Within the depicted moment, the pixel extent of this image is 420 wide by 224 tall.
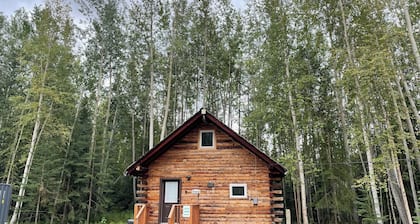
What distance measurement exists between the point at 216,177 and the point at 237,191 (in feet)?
2.49

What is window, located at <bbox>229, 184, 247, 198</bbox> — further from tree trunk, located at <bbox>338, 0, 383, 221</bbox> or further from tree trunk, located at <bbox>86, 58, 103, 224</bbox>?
tree trunk, located at <bbox>86, 58, 103, 224</bbox>

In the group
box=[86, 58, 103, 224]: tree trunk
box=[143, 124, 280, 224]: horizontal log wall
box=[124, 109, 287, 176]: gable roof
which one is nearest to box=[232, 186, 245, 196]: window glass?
box=[143, 124, 280, 224]: horizontal log wall

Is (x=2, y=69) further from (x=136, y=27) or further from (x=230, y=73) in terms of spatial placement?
(x=230, y=73)

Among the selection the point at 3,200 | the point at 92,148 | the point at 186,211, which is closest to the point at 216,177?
the point at 186,211

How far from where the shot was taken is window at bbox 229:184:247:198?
862 cm

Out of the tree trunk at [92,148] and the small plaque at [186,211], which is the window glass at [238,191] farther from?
the tree trunk at [92,148]

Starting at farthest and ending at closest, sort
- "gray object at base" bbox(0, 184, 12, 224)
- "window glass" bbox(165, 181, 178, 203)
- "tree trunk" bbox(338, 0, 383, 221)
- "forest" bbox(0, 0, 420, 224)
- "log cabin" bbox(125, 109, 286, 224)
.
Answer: "forest" bbox(0, 0, 420, 224) → "tree trunk" bbox(338, 0, 383, 221) → "window glass" bbox(165, 181, 178, 203) → "log cabin" bbox(125, 109, 286, 224) → "gray object at base" bbox(0, 184, 12, 224)

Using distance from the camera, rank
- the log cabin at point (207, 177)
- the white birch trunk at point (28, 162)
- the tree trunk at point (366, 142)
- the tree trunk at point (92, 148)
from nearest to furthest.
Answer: the log cabin at point (207, 177), the tree trunk at point (366, 142), the white birch trunk at point (28, 162), the tree trunk at point (92, 148)

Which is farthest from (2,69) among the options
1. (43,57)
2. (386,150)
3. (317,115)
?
(386,150)

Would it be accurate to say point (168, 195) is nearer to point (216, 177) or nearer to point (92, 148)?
point (216, 177)

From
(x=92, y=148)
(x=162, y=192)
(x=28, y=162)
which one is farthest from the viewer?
(x=92, y=148)

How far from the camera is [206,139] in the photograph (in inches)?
364

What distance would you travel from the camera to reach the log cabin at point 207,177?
845 centimetres

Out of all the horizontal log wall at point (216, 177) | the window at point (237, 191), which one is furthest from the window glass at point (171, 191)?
the window at point (237, 191)
